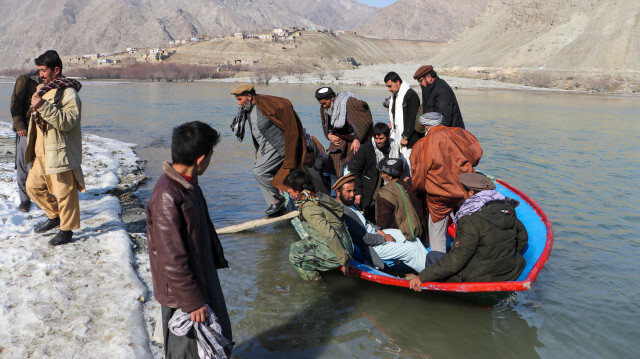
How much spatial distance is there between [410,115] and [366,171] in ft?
3.84

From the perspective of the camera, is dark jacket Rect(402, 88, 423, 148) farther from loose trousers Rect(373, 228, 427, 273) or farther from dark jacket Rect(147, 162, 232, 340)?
dark jacket Rect(147, 162, 232, 340)

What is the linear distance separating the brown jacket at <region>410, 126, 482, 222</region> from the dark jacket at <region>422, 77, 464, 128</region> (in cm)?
143

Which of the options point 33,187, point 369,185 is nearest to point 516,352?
point 369,185

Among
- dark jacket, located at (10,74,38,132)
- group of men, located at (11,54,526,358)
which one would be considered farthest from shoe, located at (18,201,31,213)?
dark jacket, located at (10,74,38,132)

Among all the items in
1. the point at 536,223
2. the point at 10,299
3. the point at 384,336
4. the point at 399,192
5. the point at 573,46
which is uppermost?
the point at 573,46

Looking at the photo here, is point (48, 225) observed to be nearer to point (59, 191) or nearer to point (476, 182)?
point (59, 191)

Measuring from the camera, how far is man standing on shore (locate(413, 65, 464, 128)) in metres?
6.25

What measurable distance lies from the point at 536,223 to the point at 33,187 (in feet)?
18.5

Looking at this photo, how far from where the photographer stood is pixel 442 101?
625 centimetres

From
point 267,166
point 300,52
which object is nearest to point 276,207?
point 267,166

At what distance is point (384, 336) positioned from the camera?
412 centimetres

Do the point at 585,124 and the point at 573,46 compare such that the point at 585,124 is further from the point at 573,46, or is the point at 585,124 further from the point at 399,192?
the point at 573,46

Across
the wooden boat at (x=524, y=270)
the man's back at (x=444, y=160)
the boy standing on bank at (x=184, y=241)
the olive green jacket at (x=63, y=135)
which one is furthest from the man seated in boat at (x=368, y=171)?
the boy standing on bank at (x=184, y=241)

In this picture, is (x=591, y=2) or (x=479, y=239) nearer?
(x=479, y=239)
